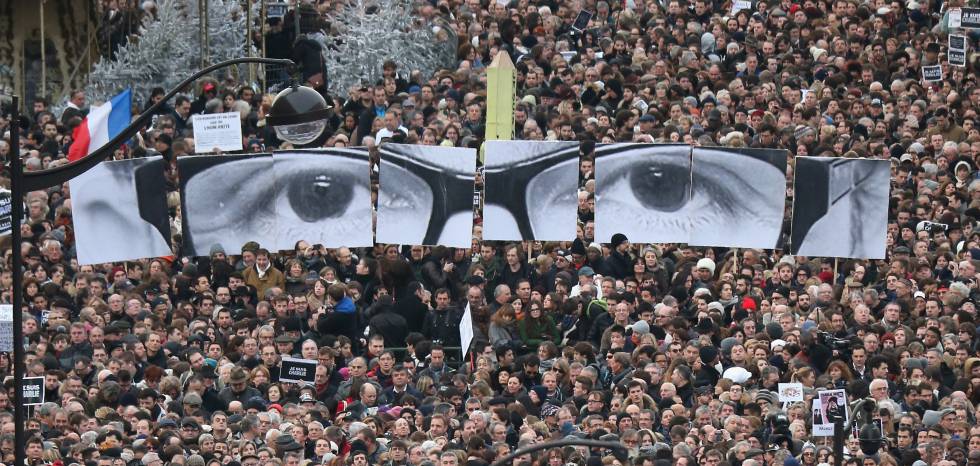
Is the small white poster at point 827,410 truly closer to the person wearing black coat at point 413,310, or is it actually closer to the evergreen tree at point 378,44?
the person wearing black coat at point 413,310

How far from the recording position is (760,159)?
80.2ft

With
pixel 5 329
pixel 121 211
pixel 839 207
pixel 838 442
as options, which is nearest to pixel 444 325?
pixel 121 211

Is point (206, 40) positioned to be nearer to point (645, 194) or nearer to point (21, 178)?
point (645, 194)

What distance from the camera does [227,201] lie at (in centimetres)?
2488

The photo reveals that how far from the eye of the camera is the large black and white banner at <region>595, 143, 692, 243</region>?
79.7 ft

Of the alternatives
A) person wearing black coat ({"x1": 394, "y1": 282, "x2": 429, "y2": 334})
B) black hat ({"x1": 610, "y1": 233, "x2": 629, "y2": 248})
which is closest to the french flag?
person wearing black coat ({"x1": 394, "y1": 282, "x2": 429, "y2": 334})

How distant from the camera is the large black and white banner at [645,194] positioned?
24.3 meters

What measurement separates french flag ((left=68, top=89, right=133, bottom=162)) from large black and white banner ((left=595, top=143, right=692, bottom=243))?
5.52 m

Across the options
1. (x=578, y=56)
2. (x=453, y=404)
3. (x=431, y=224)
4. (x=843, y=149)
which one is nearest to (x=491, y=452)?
(x=453, y=404)

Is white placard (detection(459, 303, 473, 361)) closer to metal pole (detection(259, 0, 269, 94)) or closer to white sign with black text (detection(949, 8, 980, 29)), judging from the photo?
white sign with black text (detection(949, 8, 980, 29))

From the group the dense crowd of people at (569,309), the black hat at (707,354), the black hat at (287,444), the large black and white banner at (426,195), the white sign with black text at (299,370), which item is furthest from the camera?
the large black and white banner at (426,195)

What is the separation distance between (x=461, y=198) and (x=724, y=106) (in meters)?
3.78

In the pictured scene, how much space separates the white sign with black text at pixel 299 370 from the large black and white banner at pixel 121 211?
383 centimetres

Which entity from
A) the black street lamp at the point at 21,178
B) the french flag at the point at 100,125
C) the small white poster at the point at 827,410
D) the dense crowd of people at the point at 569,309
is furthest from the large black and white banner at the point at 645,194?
the black street lamp at the point at 21,178
